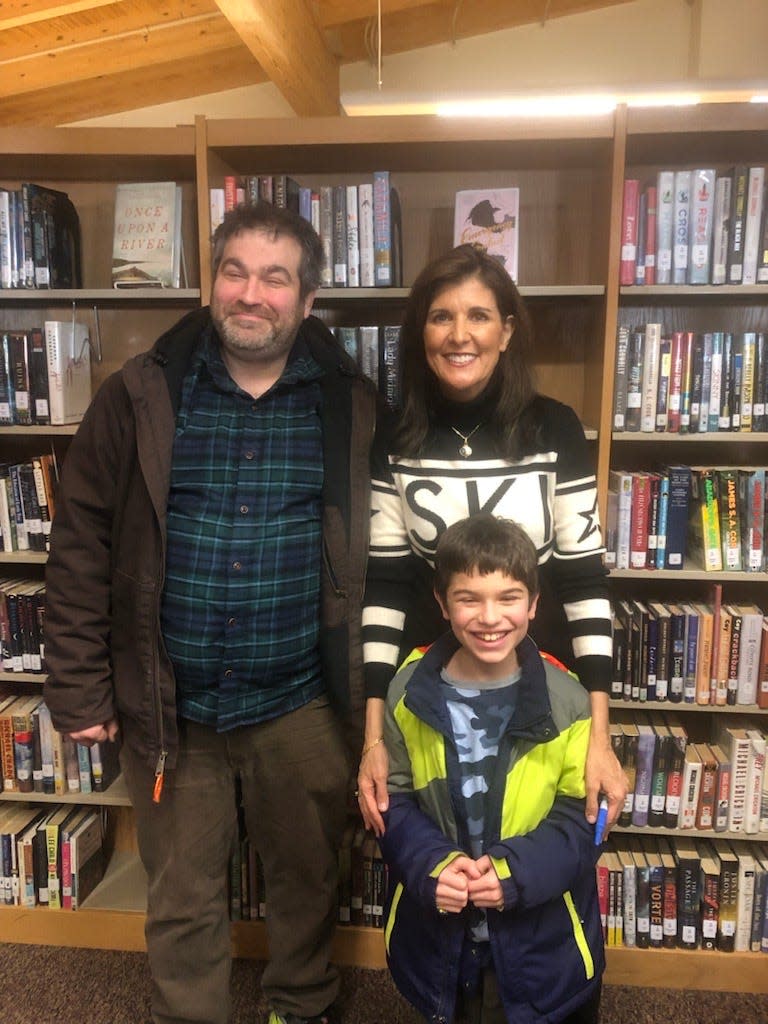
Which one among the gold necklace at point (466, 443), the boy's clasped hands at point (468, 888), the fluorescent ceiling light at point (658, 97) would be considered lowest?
the boy's clasped hands at point (468, 888)

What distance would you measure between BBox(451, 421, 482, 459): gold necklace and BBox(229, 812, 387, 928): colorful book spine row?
111 cm

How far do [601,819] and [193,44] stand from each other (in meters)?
3.40

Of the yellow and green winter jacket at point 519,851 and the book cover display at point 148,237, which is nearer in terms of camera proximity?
the yellow and green winter jacket at point 519,851

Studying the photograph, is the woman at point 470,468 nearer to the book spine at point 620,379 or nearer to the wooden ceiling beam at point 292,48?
the book spine at point 620,379

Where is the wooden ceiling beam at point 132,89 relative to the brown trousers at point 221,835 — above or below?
above

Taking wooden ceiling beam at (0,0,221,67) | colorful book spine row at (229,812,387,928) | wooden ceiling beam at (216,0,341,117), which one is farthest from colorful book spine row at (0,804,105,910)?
wooden ceiling beam at (0,0,221,67)

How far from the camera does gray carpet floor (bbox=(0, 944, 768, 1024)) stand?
5.88 ft

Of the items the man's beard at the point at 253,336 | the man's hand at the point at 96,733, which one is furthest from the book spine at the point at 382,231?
the man's hand at the point at 96,733

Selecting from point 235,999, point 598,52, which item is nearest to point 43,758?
point 235,999

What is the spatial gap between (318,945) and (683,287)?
1.66 m

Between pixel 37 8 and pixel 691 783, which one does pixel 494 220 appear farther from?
pixel 37 8

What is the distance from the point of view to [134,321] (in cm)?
207

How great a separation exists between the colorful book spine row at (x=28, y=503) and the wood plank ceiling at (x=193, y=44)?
155 cm

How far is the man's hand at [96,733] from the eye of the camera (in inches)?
58.1
